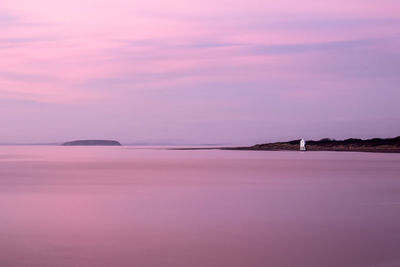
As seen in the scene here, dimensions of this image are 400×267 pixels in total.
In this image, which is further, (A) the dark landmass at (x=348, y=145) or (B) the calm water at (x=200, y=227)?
(A) the dark landmass at (x=348, y=145)

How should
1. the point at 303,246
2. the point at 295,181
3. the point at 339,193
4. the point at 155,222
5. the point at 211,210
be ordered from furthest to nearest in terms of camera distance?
1. the point at 295,181
2. the point at 339,193
3. the point at 211,210
4. the point at 155,222
5. the point at 303,246

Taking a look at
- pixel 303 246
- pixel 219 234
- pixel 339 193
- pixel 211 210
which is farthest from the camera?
pixel 339 193

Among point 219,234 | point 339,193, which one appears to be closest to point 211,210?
point 219,234

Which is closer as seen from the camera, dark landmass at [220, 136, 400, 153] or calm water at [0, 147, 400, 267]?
calm water at [0, 147, 400, 267]

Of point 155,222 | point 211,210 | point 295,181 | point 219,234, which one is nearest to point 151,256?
point 219,234

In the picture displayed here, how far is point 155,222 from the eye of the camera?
12.8 m

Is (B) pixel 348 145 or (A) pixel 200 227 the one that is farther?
(B) pixel 348 145

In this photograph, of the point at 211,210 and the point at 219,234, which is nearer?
the point at 219,234

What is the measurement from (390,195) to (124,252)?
42.7 feet

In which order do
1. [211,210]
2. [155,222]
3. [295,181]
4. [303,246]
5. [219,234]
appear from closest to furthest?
[303,246], [219,234], [155,222], [211,210], [295,181]

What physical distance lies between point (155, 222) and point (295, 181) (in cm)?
1504

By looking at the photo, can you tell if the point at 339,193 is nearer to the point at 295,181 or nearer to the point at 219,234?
the point at 295,181

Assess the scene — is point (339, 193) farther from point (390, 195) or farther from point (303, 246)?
point (303, 246)

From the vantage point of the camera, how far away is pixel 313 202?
1714cm
